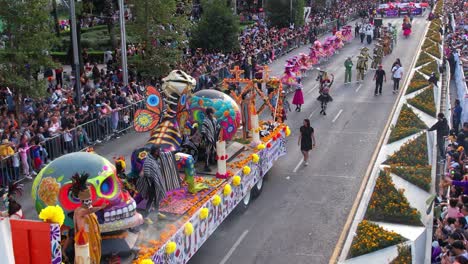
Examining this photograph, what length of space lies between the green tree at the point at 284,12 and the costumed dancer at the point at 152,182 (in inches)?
1738

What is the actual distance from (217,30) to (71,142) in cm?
1959

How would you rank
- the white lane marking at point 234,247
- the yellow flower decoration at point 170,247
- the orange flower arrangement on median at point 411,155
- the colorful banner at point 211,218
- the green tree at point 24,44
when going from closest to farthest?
the yellow flower decoration at point 170,247, the colorful banner at point 211,218, the white lane marking at point 234,247, the orange flower arrangement on median at point 411,155, the green tree at point 24,44

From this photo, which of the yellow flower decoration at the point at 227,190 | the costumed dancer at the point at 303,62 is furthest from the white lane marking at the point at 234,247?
the costumed dancer at the point at 303,62

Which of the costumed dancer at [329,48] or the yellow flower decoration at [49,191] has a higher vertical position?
the yellow flower decoration at [49,191]

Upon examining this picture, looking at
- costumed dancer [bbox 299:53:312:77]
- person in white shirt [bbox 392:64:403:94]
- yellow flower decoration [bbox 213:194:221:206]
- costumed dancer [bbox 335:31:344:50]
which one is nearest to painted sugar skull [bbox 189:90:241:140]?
yellow flower decoration [bbox 213:194:221:206]

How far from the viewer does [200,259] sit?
13500 millimetres

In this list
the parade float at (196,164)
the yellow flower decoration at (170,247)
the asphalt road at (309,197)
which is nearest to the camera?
the yellow flower decoration at (170,247)

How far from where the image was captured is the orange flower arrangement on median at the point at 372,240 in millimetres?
12664

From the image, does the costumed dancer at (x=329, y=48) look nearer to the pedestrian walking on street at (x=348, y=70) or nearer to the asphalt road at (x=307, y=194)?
the pedestrian walking on street at (x=348, y=70)

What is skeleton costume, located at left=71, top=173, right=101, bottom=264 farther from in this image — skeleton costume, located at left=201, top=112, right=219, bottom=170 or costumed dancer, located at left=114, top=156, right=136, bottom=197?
skeleton costume, located at left=201, top=112, right=219, bottom=170

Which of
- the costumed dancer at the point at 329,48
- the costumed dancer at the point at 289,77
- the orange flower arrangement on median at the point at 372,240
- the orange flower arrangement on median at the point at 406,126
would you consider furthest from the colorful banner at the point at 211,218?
the costumed dancer at the point at 329,48

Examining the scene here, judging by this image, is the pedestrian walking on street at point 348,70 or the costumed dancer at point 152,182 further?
the pedestrian walking on street at point 348,70

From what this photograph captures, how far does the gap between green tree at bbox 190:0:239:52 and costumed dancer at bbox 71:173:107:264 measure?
30473 millimetres

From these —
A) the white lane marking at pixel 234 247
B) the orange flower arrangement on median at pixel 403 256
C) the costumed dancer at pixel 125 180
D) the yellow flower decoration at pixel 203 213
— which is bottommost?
the white lane marking at pixel 234 247
